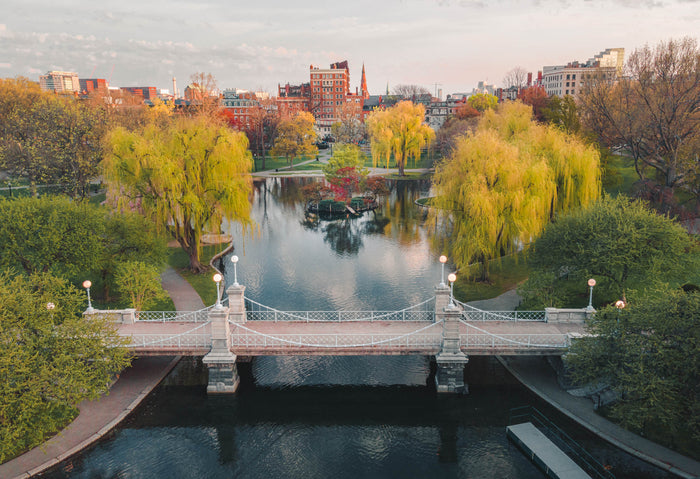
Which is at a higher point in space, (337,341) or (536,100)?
(536,100)

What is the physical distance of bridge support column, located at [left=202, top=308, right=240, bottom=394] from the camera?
20406 mm

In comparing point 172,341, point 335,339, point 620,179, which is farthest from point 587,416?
point 620,179

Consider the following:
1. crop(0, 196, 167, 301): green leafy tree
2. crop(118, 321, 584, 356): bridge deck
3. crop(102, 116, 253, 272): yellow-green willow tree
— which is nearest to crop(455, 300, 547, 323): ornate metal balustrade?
crop(118, 321, 584, 356): bridge deck

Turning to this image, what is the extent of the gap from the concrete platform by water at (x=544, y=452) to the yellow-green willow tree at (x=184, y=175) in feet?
72.3

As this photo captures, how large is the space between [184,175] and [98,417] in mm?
16185

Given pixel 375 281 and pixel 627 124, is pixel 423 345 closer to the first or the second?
pixel 375 281

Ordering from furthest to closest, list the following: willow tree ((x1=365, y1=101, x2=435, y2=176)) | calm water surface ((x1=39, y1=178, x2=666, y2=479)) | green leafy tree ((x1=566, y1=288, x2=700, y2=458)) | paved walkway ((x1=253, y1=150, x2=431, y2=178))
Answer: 1. paved walkway ((x1=253, y1=150, x2=431, y2=178))
2. willow tree ((x1=365, y1=101, x2=435, y2=176))
3. calm water surface ((x1=39, y1=178, x2=666, y2=479))
4. green leafy tree ((x1=566, y1=288, x2=700, y2=458))

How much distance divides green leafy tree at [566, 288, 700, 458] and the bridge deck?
3.16m

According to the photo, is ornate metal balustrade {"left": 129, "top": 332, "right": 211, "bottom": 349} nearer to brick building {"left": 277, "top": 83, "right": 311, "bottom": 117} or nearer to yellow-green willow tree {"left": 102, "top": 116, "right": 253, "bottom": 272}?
yellow-green willow tree {"left": 102, "top": 116, "right": 253, "bottom": 272}

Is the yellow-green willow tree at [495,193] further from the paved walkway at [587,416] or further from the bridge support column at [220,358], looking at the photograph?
the bridge support column at [220,358]

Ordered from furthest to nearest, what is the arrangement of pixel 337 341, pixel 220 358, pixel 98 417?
1. pixel 337 341
2. pixel 220 358
3. pixel 98 417

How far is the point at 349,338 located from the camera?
70.7 ft

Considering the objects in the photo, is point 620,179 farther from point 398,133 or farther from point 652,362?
point 652,362

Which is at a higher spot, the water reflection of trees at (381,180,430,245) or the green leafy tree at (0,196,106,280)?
the green leafy tree at (0,196,106,280)
